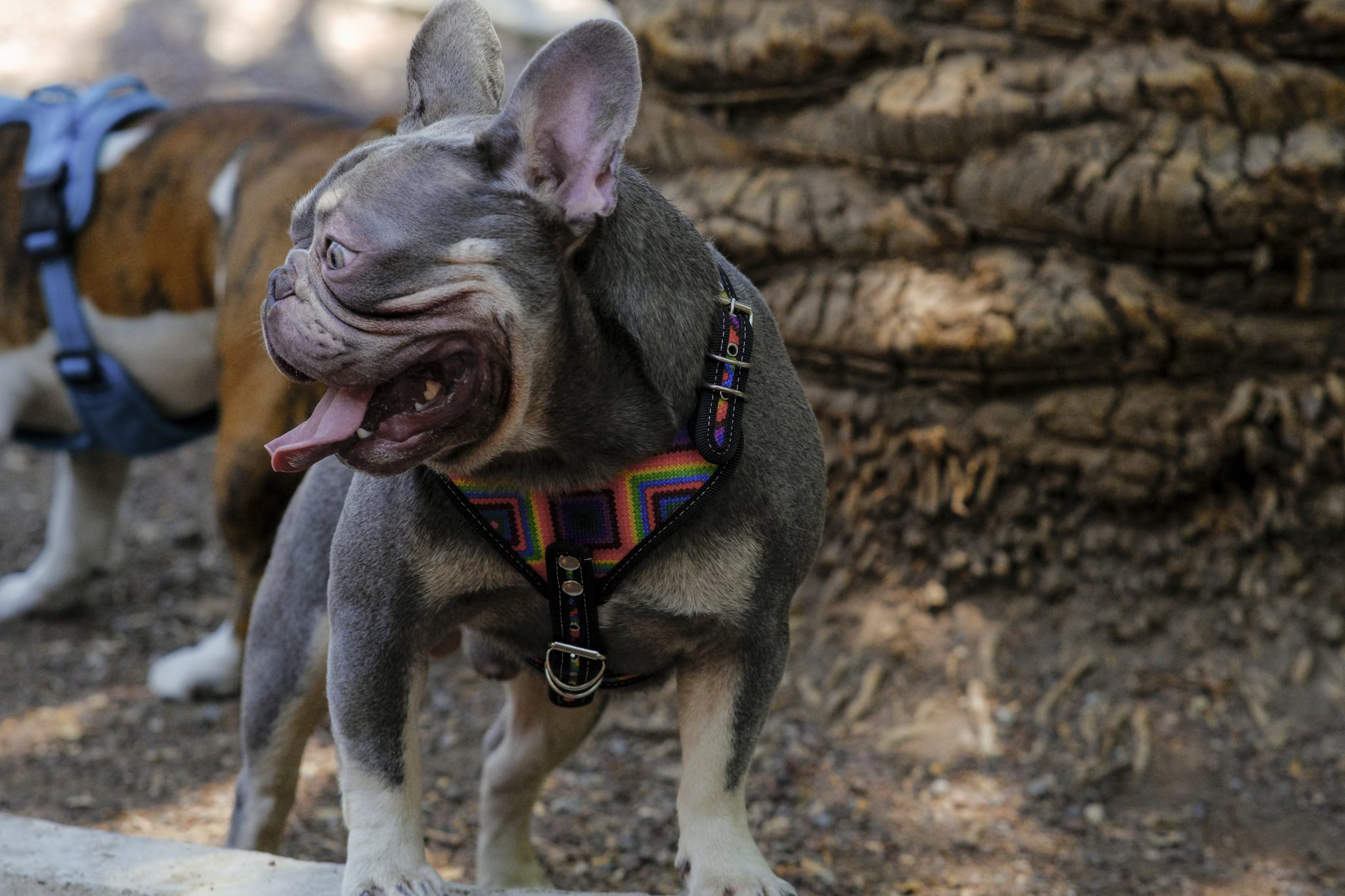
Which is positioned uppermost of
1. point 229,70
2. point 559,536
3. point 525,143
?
point 525,143

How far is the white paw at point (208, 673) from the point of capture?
4605 mm

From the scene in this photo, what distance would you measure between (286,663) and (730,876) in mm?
1008

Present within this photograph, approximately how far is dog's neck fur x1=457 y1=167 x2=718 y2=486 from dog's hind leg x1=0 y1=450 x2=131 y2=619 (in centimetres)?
371

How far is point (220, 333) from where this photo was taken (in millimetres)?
4027

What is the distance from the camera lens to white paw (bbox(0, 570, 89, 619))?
535 cm

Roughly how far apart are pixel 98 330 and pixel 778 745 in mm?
2454

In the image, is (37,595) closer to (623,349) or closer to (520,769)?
(520,769)

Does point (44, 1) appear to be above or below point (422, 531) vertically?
below

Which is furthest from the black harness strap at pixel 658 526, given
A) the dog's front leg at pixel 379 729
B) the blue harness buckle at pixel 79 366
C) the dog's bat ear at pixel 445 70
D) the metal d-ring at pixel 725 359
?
the blue harness buckle at pixel 79 366

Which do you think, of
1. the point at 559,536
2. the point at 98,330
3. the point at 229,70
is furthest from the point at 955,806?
the point at 229,70

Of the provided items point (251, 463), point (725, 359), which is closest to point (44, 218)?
point (251, 463)

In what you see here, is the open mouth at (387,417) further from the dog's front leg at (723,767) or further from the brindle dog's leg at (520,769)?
the brindle dog's leg at (520,769)

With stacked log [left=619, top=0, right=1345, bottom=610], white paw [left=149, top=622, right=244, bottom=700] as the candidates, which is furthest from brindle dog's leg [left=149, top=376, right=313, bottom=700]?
stacked log [left=619, top=0, right=1345, bottom=610]

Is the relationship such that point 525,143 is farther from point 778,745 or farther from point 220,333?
point 778,745
